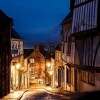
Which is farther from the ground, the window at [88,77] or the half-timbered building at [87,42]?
the half-timbered building at [87,42]

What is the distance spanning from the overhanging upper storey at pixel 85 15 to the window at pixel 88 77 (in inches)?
103

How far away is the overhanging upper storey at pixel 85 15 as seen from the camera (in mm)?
18116

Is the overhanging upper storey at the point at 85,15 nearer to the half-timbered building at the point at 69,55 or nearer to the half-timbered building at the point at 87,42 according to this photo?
the half-timbered building at the point at 87,42

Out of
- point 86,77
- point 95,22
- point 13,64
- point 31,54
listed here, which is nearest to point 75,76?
point 86,77

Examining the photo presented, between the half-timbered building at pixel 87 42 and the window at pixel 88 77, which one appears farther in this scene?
the window at pixel 88 77

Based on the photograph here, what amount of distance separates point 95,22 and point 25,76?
31922mm

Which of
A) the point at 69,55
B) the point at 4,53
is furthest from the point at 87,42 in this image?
the point at 4,53

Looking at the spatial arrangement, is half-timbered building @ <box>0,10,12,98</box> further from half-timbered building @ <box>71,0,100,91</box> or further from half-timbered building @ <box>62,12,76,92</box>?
half-timbered building @ <box>71,0,100,91</box>

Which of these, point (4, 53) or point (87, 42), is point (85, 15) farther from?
point (4, 53)

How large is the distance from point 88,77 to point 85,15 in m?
3.79

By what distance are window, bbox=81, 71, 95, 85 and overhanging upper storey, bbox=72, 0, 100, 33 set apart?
261cm

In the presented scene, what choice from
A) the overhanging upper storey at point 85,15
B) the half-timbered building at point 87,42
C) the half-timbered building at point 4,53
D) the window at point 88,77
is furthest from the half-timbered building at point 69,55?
the half-timbered building at point 4,53

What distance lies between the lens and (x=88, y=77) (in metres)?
20.7

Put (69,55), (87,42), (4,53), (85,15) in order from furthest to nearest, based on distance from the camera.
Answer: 1. (69,55)
2. (4,53)
3. (87,42)
4. (85,15)
